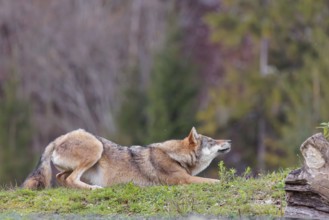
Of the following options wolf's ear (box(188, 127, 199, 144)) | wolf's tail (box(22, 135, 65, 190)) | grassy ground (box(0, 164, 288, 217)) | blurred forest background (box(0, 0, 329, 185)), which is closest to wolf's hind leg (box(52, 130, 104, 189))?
wolf's tail (box(22, 135, 65, 190))

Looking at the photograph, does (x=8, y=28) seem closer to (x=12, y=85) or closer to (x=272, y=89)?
(x=12, y=85)

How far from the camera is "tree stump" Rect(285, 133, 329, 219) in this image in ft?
35.6

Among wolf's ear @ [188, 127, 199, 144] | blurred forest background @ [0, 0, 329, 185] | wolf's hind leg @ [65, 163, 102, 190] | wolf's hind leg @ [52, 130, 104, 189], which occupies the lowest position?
wolf's hind leg @ [65, 163, 102, 190]

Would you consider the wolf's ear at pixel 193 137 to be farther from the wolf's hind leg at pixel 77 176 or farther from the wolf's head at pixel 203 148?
the wolf's hind leg at pixel 77 176

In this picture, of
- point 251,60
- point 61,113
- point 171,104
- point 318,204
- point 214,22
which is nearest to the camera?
point 318,204

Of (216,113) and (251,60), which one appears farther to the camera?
(251,60)

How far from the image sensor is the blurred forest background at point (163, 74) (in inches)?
1626

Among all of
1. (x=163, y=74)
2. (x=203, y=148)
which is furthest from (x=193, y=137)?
(x=163, y=74)

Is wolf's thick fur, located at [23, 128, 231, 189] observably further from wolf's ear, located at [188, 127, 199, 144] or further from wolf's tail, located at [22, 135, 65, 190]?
wolf's ear, located at [188, 127, 199, 144]

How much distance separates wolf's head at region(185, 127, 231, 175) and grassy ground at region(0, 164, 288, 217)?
194 cm

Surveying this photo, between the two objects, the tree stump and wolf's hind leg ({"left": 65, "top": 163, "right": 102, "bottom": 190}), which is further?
wolf's hind leg ({"left": 65, "top": 163, "right": 102, "bottom": 190})

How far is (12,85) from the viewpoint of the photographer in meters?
47.2


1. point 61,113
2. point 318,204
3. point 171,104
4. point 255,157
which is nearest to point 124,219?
point 318,204

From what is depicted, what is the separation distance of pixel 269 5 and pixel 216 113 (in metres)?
5.81
